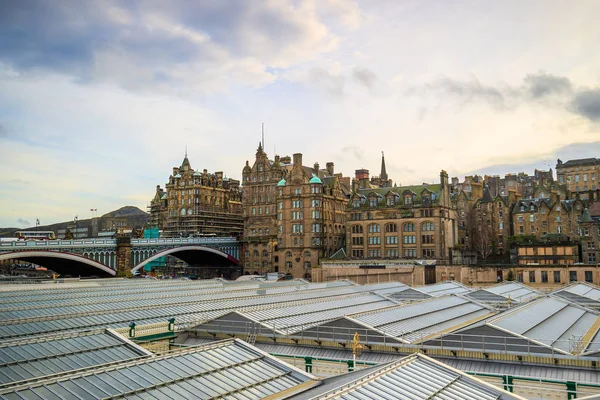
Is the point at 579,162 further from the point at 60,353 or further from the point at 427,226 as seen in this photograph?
the point at 60,353

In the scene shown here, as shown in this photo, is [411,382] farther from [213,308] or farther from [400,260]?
[400,260]

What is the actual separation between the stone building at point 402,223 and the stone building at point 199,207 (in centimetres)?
5548

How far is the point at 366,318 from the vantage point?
42250 mm

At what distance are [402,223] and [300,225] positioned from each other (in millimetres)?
22565

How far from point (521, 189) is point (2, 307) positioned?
167 m

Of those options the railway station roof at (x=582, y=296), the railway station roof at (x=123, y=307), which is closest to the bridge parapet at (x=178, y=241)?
the railway station roof at (x=123, y=307)

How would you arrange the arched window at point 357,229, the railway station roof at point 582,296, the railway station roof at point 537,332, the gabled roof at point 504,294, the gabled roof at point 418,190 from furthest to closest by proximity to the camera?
1. the arched window at point 357,229
2. the gabled roof at point 418,190
3. the gabled roof at point 504,294
4. the railway station roof at point 582,296
5. the railway station roof at point 537,332

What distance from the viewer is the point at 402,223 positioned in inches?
4892

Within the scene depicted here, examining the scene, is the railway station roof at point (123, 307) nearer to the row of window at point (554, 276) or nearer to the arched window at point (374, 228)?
the row of window at point (554, 276)

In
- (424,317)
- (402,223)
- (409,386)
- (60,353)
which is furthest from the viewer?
(402,223)

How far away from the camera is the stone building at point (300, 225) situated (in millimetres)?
130000

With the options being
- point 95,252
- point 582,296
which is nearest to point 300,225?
point 95,252

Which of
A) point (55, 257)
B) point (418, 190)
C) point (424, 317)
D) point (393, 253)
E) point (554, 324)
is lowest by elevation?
point (554, 324)

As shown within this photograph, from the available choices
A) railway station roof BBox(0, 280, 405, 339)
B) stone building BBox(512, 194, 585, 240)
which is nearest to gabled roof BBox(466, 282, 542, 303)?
railway station roof BBox(0, 280, 405, 339)
